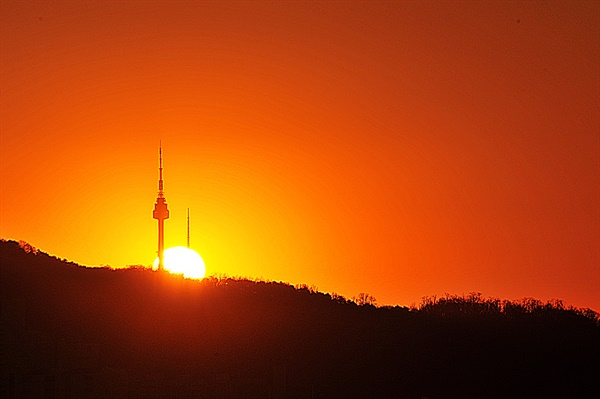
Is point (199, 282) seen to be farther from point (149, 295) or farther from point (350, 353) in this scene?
point (350, 353)

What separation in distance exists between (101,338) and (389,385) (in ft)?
29.1

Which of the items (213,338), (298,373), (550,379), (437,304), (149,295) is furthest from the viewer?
(437,304)

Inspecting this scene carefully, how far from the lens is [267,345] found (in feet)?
113

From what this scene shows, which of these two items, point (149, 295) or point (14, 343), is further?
point (149, 295)

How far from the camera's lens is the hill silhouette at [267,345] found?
Answer: 104 feet

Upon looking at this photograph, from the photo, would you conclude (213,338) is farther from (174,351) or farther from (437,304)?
(437,304)

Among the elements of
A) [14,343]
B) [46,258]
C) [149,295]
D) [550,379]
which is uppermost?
[46,258]

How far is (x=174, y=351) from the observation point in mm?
34250

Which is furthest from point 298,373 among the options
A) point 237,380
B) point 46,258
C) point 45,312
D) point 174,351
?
point 46,258

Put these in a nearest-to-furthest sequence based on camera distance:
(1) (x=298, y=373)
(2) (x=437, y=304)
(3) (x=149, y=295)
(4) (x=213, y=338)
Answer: (1) (x=298, y=373) → (4) (x=213, y=338) → (3) (x=149, y=295) → (2) (x=437, y=304)

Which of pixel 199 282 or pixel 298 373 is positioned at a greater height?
pixel 199 282

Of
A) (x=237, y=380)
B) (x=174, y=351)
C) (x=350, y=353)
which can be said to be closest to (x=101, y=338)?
(x=174, y=351)

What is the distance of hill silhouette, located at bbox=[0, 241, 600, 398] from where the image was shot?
31.7 m

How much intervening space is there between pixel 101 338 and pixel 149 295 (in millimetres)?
4269
